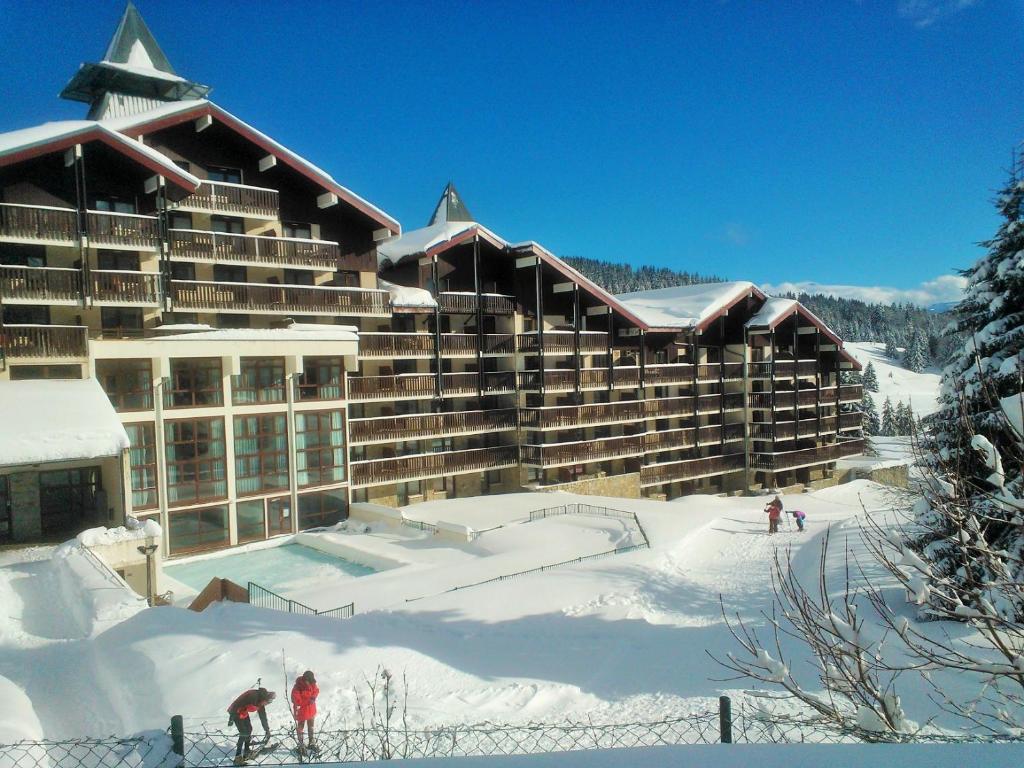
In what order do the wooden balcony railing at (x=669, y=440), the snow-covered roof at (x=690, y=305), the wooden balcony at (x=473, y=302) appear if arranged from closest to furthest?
the wooden balcony at (x=473, y=302) < the wooden balcony railing at (x=669, y=440) < the snow-covered roof at (x=690, y=305)

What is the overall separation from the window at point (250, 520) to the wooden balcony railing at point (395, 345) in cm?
722

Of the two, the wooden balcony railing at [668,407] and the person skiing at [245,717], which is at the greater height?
the wooden balcony railing at [668,407]

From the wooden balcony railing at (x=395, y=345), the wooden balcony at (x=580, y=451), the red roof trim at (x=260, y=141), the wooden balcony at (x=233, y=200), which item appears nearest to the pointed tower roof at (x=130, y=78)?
the red roof trim at (x=260, y=141)

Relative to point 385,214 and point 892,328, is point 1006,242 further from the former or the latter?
point 892,328

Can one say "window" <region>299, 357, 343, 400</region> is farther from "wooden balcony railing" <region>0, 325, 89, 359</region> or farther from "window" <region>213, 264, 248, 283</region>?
"wooden balcony railing" <region>0, 325, 89, 359</region>

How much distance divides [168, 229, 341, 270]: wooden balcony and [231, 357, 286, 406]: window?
3.67m

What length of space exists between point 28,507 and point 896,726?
908 inches

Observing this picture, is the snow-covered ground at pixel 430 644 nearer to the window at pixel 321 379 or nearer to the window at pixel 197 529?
the window at pixel 197 529

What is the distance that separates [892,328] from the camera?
184125 mm

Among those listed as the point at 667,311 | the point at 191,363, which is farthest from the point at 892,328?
the point at 191,363

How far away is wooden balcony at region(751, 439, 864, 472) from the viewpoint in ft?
139

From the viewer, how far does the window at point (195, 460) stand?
23094 mm

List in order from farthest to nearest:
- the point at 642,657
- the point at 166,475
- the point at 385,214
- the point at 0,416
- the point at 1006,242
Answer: the point at 385,214 < the point at 166,475 < the point at 0,416 < the point at 1006,242 < the point at 642,657

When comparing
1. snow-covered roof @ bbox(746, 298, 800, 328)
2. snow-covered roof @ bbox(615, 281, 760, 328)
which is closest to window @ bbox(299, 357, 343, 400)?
snow-covered roof @ bbox(615, 281, 760, 328)
